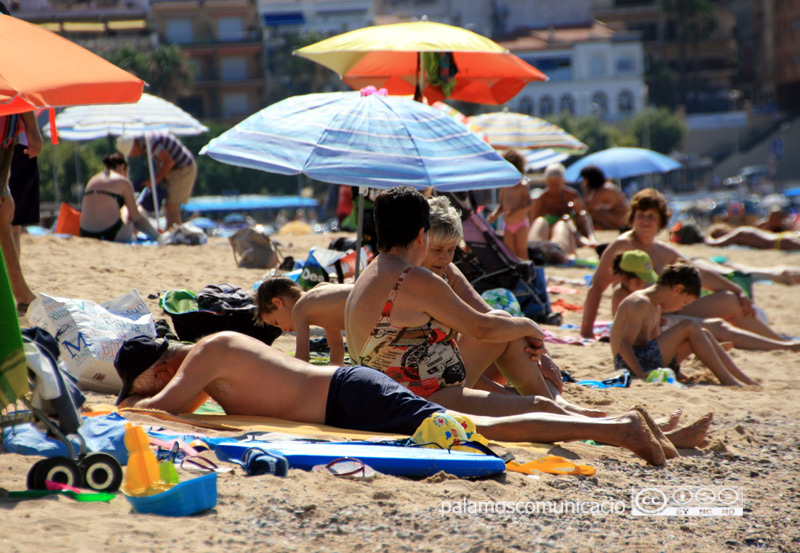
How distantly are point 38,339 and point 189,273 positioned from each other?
484cm

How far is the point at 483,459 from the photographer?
3094 millimetres

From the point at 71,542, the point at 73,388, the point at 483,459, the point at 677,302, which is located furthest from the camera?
the point at 677,302

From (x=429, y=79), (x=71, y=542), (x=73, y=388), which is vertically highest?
(x=429, y=79)

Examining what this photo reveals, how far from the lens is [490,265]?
21.1 feet

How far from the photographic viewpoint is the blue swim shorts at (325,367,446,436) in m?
3.41

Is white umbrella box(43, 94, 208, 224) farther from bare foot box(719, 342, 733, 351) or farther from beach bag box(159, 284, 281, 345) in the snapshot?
bare foot box(719, 342, 733, 351)

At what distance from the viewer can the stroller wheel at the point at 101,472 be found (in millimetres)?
2625

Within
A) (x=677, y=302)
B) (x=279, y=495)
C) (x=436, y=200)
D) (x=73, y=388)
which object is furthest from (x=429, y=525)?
(x=677, y=302)

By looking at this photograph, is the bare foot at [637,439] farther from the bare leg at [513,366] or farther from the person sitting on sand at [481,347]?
the person sitting on sand at [481,347]

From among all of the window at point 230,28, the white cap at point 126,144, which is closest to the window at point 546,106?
the window at point 230,28

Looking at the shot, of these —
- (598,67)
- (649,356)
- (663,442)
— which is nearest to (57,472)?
(663,442)

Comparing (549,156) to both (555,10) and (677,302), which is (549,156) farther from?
(555,10)

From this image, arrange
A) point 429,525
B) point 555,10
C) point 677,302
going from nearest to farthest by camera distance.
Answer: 1. point 429,525
2. point 677,302
3. point 555,10

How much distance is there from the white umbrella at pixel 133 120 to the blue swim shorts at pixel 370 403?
7.51 m
